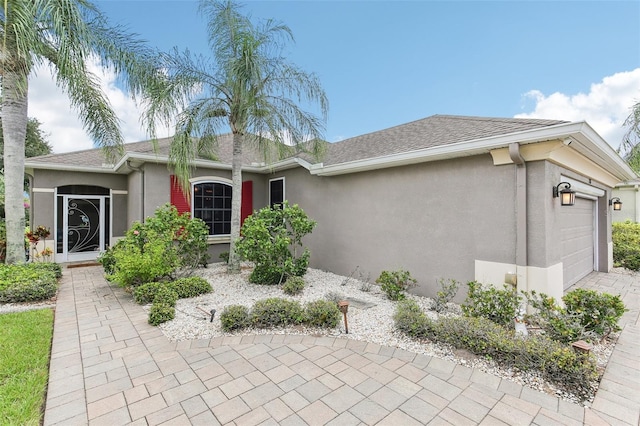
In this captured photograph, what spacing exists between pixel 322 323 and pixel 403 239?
3043 mm

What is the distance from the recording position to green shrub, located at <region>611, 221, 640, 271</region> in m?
9.17

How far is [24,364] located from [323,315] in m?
3.68

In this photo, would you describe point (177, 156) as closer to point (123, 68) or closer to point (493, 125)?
point (123, 68)

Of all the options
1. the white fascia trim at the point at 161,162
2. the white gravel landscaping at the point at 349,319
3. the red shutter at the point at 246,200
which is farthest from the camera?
the red shutter at the point at 246,200

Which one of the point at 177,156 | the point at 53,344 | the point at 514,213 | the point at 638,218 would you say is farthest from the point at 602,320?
the point at 638,218

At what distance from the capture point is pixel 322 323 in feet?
14.6

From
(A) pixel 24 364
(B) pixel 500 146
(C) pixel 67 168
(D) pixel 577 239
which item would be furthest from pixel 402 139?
(C) pixel 67 168

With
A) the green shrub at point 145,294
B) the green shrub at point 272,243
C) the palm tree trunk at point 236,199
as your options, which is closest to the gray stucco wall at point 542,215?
the green shrub at point 272,243

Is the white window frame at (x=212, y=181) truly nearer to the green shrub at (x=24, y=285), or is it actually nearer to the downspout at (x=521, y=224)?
the green shrub at (x=24, y=285)

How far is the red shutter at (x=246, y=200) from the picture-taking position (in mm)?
10336

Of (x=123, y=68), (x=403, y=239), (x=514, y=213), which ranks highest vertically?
(x=123, y=68)

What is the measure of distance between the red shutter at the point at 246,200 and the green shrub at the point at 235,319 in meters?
6.25

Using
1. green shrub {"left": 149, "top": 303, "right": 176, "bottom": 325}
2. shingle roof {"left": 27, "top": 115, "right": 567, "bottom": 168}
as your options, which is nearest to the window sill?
shingle roof {"left": 27, "top": 115, "right": 567, "bottom": 168}

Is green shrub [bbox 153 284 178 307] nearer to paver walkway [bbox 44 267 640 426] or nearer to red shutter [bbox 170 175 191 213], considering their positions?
paver walkway [bbox 44 267 640 426]
